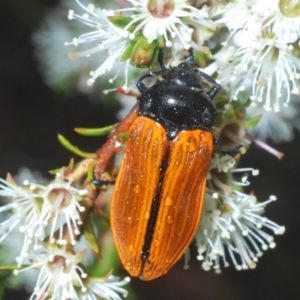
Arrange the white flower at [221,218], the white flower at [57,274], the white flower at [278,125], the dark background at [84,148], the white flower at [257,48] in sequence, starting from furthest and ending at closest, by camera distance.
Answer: the dark background at [84,148], the white flower at [278,125], the white flower at [221,218], the white flower at [57,274], the white flower at [257,48]

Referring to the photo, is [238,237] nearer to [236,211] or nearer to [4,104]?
[236,211]

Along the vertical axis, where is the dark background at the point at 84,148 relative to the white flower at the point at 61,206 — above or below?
below

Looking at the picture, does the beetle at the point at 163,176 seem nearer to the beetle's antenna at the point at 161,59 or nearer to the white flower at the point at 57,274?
the beetle's antenna at the point at 161,59

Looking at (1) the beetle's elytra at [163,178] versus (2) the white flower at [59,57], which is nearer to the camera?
(1) the beetle's elytra at [163,178]

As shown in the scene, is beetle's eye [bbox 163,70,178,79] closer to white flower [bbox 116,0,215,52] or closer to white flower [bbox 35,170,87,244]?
white flower [bbox 116,0,215,52]

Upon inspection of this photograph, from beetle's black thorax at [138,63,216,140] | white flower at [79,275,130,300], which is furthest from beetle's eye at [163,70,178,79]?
white flower at [79,275,130,300]

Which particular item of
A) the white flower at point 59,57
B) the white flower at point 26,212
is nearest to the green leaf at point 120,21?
the white flower at point 26,212

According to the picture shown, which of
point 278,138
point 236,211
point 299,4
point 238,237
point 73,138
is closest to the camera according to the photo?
point 299,4

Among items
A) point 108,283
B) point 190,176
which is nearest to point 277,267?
point 108,283
